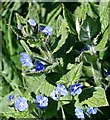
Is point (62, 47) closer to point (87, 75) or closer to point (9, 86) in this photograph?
point (87, 75)

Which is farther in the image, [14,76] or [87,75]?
[14,76]

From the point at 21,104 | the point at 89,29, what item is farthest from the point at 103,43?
the point at 21,104

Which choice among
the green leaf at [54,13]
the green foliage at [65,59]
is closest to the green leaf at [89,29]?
the green foliage at [65,59]

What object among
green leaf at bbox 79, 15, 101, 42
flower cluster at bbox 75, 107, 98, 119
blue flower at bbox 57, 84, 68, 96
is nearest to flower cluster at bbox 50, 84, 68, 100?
blue flower at bbox 57, 84, 68, 96

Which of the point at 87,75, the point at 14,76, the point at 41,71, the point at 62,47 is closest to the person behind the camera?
the point at 41,71

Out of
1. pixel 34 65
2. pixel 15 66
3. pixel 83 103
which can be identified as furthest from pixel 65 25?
pixel 15 66

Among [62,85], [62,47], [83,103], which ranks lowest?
[83,103]

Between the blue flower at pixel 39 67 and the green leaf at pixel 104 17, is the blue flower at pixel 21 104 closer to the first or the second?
the blue flower at pixel 39 67
